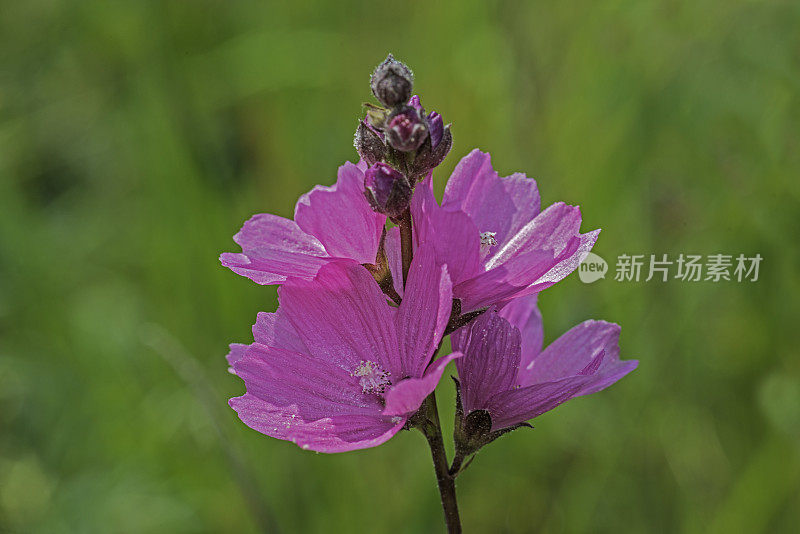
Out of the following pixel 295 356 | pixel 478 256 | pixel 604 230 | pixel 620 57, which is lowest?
pixel 295 356

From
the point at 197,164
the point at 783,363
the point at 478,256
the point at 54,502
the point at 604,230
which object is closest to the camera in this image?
the point at 478,256

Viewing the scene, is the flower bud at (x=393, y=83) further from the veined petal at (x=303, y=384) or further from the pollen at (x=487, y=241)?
the veined petal at (x=303, y=384)

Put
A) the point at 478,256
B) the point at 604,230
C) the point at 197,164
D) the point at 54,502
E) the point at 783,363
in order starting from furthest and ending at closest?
the point at 197,164 → the point at 604,230 → the point at 783,363 → the point at 54,502 → the point at 478,256

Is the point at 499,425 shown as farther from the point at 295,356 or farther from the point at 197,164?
the point at 197,164

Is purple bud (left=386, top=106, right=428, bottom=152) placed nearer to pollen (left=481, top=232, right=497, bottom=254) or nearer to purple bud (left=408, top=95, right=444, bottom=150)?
purple bud (left=408, top=95, right=444, bottom=150)

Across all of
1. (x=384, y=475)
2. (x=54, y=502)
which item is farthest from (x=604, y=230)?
(x=54, y=502)

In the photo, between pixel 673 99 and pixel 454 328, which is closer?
pixel 454 328
